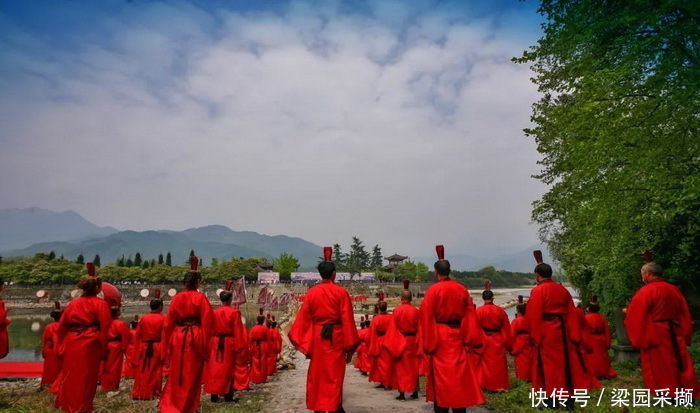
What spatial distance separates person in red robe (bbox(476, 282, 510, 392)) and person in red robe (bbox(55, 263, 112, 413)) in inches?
285

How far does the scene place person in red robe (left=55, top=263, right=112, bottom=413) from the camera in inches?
266

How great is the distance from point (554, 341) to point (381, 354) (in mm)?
4323

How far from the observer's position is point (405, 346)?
9008 millimetres

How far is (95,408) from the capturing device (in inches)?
307

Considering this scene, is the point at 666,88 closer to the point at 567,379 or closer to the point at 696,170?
the point at 696,170

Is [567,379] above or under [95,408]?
above

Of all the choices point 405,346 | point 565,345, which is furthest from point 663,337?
Result: point 405,346

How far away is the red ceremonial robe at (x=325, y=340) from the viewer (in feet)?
20.6

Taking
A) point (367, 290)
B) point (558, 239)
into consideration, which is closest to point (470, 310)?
point (558, 239)

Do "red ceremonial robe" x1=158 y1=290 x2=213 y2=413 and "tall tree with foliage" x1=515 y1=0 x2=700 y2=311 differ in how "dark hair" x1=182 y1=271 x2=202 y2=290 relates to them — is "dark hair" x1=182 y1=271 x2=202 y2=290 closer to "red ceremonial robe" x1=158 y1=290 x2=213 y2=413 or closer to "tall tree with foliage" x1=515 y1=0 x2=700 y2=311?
"red ceremonial robe" x1=158 y1=290 x2=213 y2=413

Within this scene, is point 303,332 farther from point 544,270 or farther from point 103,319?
point 544,270

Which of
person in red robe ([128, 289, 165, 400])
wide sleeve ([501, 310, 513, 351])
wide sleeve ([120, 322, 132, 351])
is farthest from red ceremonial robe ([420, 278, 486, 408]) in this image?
wide sleeve ([120, 322, 132, 351])

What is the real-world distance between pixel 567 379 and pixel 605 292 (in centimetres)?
950

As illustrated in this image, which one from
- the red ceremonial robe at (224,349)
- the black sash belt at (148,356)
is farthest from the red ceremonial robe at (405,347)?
the black sash belt at (148,356)
